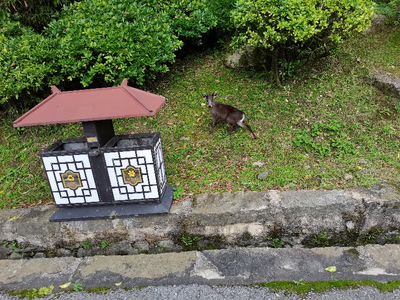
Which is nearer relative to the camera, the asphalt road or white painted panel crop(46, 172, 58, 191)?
the asphalt road

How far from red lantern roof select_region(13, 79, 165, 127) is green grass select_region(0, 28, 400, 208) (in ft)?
4.91

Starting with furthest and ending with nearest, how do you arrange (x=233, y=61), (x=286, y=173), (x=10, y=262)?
1. (x=233, y=61)
2. (x=286, y=173)
3. (x=10, y=262)

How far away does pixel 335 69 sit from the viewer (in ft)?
20.3

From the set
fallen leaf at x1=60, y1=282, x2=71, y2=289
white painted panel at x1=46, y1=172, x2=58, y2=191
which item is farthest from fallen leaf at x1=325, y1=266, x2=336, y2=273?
white painted panel at x1=46, y1=172, x2=58, y2=191

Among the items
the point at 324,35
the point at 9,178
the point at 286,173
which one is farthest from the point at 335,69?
the point at 9,178

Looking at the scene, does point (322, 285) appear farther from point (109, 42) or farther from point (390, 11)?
point (390, 11)

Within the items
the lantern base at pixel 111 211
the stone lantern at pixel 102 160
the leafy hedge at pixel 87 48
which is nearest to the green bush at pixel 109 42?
the leafy hedge at pixel 87 48

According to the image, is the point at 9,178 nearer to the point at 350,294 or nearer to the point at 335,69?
the point at 350,294

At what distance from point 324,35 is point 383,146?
2.23 metres

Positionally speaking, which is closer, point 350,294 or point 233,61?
point 350,294

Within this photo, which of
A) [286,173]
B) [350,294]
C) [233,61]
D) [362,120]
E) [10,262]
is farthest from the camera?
[233,61]

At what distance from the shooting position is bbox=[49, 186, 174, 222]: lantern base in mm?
3855

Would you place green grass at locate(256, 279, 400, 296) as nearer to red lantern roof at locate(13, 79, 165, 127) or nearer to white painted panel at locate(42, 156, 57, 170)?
red lantern roof at locate(13, 79, 165, 127)

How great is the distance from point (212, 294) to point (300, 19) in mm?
4168
